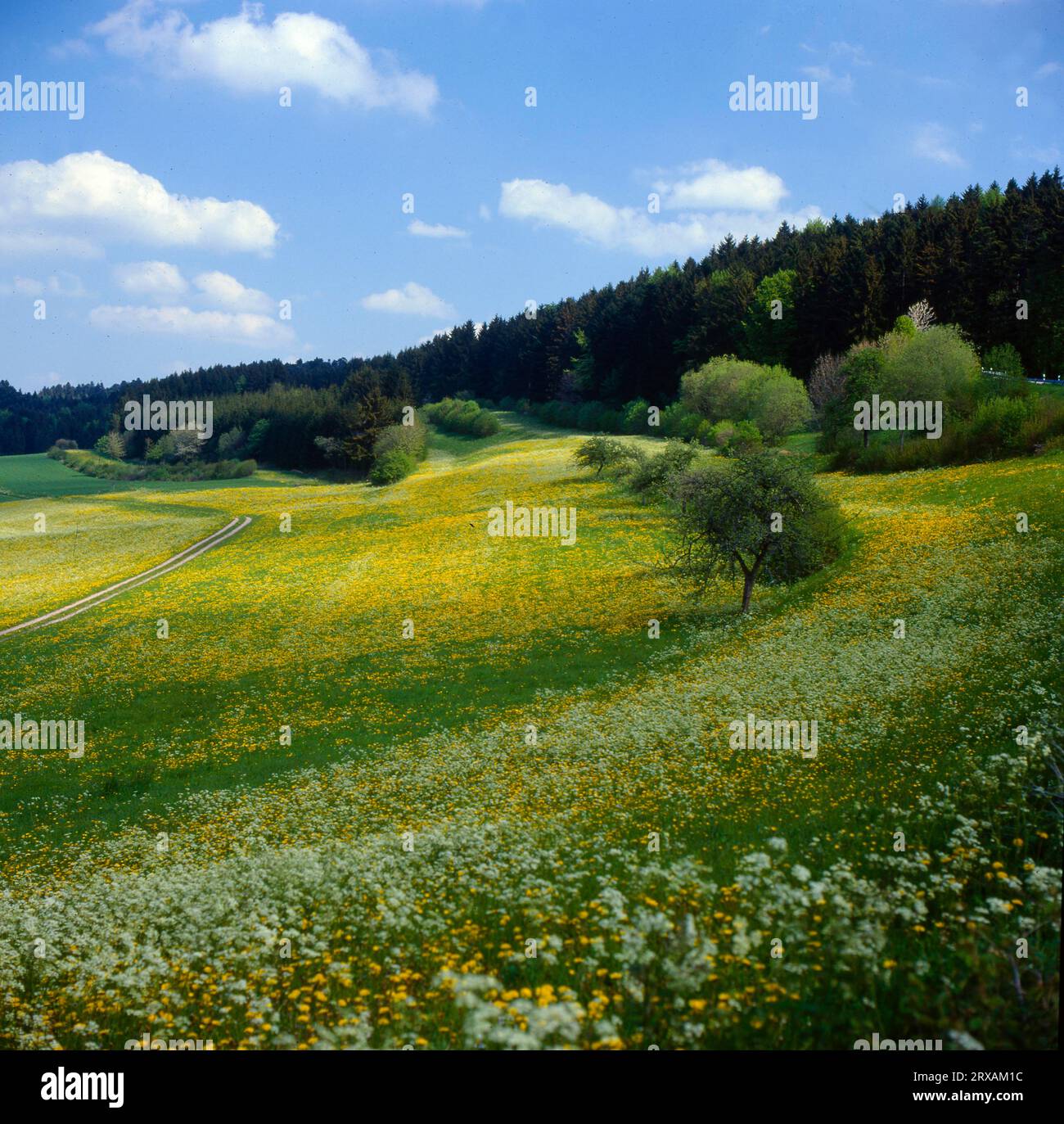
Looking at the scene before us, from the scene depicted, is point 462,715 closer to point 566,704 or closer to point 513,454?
point 566,704

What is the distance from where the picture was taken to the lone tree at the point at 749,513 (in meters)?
37.0

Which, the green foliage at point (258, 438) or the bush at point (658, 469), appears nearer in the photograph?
the bush at point (658, 469)

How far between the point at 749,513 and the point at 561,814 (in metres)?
24.2

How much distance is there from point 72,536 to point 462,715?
6207cm

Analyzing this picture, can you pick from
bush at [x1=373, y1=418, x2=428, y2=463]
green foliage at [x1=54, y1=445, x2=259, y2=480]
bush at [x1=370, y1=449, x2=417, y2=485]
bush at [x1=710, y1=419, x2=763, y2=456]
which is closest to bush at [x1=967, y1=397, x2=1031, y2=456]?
bush at [x1=710, y1=419, x2=763, y2=456]

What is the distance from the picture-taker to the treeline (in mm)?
90062

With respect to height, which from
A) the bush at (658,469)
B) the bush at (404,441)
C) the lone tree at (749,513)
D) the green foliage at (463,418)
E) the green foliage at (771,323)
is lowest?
the lone tree at (749,513)

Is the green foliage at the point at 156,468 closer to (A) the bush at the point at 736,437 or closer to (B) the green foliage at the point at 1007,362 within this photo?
(A) the bush at the point at 736,437

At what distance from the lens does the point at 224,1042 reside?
30.4ft

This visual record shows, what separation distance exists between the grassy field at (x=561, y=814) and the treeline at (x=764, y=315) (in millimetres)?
49131

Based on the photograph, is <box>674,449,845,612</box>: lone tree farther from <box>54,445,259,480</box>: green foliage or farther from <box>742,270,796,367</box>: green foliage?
<box>54,445,259,480</box>: green foliage

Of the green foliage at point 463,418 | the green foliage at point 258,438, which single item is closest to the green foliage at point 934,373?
the green foliage at point 463,418

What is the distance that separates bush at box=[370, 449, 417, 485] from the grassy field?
192ft

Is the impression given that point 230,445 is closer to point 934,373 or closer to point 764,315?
point 764,315
